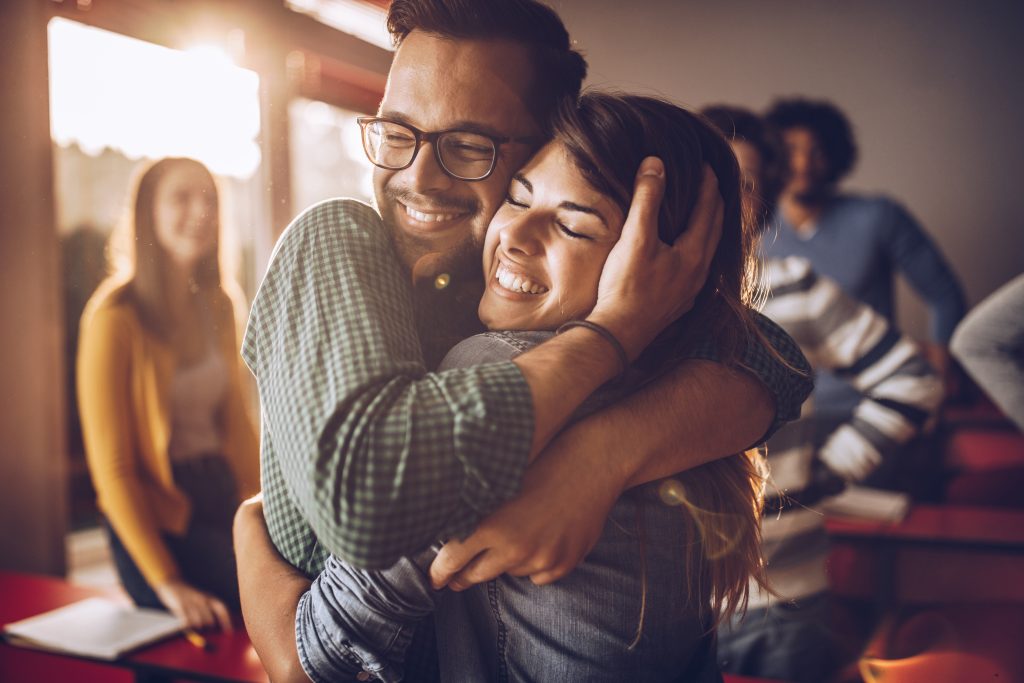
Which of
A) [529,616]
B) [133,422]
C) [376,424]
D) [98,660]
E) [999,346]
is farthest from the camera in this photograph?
[133,422]

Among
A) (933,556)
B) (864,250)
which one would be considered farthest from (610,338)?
(933,556)

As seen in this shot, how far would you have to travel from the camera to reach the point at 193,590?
1.27 m

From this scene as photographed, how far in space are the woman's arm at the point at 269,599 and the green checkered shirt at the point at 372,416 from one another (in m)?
0.15

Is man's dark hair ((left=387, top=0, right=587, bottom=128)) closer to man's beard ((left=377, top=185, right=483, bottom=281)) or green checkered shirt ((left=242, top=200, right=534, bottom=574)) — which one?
man's beard ((left=377, top=185, right=483, bottom=281))

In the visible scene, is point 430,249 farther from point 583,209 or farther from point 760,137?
point 760,137

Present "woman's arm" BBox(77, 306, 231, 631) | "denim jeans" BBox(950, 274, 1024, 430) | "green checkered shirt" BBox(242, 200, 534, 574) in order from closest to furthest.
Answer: "green checkered shirt" BBox(242, 200, 534, 574), "denim jeans" BBox(950, 274, 1024, 430), "woman's arm" BBox(77, 306, 231, 631)

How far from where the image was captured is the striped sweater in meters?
1.09

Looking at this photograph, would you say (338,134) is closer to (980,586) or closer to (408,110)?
(408,110)

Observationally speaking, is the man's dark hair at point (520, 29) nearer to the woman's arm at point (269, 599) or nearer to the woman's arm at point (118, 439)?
the woman's arm at point (269, 599)

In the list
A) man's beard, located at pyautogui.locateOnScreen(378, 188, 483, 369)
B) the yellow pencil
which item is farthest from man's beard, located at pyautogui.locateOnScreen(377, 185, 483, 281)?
the yellow pencil

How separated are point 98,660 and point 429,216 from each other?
956 millimetres

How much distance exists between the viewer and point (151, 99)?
1.33 metres

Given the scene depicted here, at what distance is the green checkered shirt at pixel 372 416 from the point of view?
20.5 inches

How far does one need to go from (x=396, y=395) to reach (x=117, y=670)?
1267 millimetres
